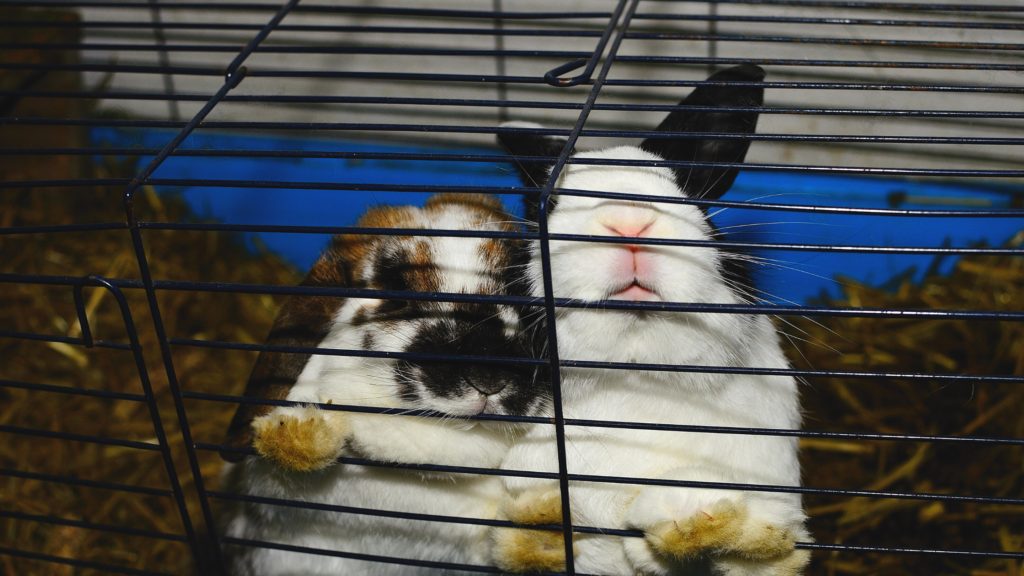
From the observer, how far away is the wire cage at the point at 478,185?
188cm

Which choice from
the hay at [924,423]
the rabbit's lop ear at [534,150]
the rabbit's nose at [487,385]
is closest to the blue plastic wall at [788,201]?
the hay at [924,423]

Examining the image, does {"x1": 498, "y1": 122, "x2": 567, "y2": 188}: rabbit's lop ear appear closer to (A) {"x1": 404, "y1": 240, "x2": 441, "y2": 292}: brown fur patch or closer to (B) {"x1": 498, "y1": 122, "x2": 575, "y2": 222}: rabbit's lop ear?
(B) {"x1": 498, "y1": 122, "x2": 575, "y2": 222}: rabbit's lop ear

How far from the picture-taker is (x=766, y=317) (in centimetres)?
155

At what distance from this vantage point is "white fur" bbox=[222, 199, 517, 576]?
135cm

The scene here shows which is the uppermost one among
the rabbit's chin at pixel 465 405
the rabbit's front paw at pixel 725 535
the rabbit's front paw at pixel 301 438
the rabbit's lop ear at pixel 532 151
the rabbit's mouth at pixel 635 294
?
the rabbit's lop ear at pixel 532 151

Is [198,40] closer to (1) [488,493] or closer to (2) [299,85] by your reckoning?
(2) [299,85]

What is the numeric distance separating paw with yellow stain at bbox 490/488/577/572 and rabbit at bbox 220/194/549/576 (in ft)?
0.35

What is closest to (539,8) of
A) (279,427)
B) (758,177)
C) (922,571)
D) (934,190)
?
(758,177)

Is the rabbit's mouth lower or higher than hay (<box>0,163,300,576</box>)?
higher

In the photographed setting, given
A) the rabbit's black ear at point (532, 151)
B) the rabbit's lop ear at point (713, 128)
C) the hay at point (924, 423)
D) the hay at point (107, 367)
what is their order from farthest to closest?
the hay at point (107, 367) → the hay at point (924, 423) → the rabbit's black ear at point (532, 151) → the rabbit's lop ear at point (713, 128)

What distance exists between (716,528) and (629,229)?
1.64 feet

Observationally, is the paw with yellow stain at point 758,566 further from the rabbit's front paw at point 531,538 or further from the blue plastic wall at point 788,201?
the blue plastic wall at point 788,201

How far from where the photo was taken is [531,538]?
1.38 m

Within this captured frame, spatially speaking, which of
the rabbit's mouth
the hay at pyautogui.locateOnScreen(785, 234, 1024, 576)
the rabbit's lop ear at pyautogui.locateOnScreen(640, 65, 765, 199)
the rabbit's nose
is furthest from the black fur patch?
the hay at pyautogui.locateOnScreen(785, 234, 1024, 576)
